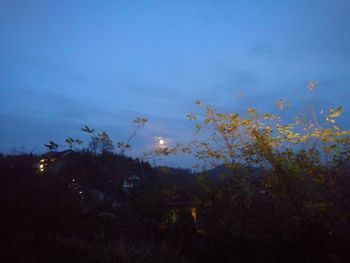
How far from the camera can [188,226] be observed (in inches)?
371

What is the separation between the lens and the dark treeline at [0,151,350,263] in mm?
7215

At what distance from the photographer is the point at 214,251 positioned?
8.06 meters

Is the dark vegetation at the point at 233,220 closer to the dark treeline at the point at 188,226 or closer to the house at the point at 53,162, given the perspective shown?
the dark treeline at the point at 188,226

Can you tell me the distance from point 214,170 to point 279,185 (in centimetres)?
176

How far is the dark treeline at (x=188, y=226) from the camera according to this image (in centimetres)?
A: 721

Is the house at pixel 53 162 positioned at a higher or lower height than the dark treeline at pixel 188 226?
higher

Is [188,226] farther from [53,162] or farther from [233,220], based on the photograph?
[53,162]

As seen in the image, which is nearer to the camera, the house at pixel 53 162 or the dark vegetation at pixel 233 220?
the dark vegetation at pixel 233 220

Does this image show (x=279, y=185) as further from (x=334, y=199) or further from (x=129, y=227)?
(x=129, y=227)

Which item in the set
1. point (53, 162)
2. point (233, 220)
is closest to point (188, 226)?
point (233, 220)

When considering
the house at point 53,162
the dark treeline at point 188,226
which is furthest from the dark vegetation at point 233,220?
the house at point 53,162

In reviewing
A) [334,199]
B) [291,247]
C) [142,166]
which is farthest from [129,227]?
[142,166]

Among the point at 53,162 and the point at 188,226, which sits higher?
the point at 53,162

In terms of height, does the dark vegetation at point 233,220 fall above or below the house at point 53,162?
below
